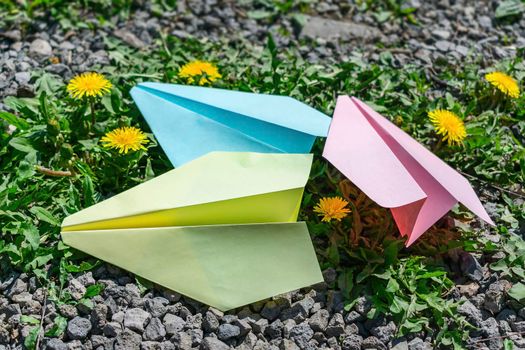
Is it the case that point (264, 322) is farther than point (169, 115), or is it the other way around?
point (169, 115)

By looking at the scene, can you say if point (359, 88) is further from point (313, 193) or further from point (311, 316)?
point (311, 316)

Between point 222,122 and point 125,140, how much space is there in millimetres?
354

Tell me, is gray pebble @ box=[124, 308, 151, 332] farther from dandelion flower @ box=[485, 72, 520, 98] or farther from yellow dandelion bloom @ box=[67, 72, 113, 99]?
dandelion flower @ box=[485, 72, 520, 98]

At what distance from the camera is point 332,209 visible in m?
2.38

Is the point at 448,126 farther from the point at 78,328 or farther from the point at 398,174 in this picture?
the point at 78,328

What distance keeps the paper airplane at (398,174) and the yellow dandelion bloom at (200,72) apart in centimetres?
65

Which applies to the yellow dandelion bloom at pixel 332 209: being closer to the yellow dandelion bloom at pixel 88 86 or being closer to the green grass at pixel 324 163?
the green grass at pixel 324 163

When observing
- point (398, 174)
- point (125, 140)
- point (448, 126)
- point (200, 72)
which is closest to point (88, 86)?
point (125, 140)

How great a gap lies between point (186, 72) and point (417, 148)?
100 centimetres

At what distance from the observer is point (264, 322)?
7.14ft

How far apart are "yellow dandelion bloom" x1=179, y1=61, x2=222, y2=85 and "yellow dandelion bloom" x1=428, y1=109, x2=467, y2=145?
0.90 meters

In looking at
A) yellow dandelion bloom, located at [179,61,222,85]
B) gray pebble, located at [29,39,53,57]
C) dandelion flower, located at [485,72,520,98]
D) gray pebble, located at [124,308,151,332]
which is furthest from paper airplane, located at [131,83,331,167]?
dandelion flower, located at [485,72,520,98]

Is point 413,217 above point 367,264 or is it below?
above

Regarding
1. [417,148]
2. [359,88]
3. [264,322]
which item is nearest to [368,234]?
[417,148]
